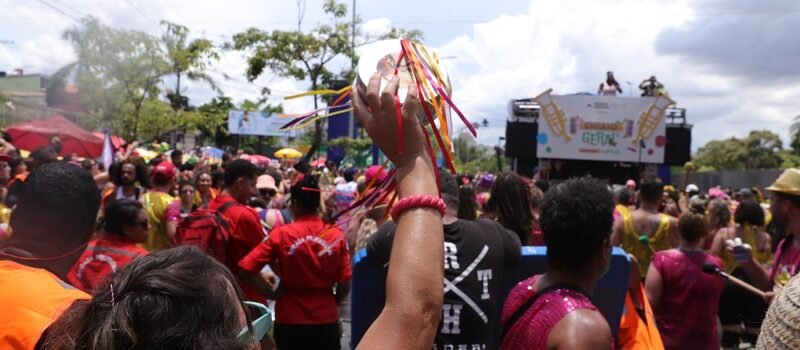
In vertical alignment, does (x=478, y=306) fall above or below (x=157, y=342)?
below

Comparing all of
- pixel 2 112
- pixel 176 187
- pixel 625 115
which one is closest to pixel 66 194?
pixel 176 187

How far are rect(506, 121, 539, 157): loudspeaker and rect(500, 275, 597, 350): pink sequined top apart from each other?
16803 mm

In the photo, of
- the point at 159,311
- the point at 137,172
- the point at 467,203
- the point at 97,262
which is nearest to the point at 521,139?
the point at 137,172

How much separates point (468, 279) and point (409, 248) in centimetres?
219

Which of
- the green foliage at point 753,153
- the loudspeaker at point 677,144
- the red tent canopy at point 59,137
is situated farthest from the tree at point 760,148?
the red tent canopy at point 59,137

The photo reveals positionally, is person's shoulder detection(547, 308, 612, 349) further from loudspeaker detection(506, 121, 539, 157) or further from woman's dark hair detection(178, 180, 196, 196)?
loudspeaker detection(506, 121, 539, 157)

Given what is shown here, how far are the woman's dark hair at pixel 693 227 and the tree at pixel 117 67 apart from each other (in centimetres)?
1843

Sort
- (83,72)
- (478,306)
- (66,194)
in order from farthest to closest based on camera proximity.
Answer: (83,72), (478,306), (66,194)

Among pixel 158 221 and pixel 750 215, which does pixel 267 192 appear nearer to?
pixel 158 221

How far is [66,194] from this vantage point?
2553 millimetres

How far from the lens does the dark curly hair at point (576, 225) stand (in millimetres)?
2598

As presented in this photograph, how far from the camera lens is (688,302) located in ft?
15.5

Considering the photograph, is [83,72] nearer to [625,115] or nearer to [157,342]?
[625,115]

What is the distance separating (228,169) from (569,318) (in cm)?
364
